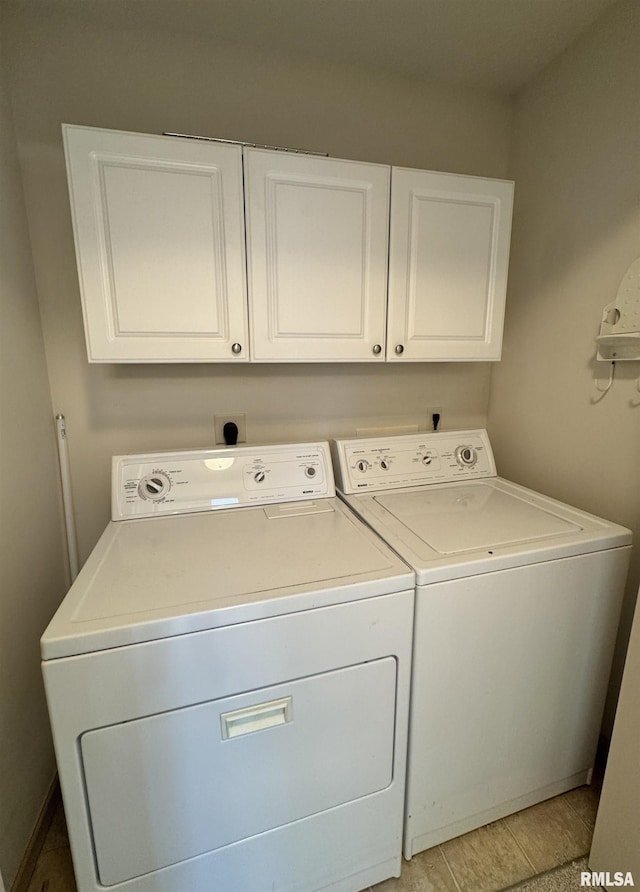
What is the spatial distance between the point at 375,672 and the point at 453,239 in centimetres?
138

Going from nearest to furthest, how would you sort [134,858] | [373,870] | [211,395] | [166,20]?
[134,858], [373,870], [166,20], [211,395]

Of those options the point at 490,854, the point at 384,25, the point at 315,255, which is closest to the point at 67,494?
the point at 315,255

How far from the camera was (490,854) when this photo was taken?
4.12 ft

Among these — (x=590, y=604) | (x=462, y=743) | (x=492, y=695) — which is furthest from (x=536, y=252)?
(x=462, y=743)

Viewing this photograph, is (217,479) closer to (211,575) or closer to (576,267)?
(211,575)

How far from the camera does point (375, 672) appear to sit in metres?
1.03

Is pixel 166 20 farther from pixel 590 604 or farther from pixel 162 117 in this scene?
pixel 590 604

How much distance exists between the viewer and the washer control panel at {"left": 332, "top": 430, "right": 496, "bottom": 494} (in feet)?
5.23

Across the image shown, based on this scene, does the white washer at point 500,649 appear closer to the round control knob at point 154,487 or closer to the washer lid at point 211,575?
the washer lid at point 211,575

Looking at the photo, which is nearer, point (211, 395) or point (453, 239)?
point (453, 239)

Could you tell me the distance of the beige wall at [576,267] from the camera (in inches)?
52.9

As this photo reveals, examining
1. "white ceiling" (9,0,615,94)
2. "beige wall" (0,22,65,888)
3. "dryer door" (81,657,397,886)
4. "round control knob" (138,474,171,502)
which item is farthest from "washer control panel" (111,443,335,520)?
"white ceiling" (9,0,615,94)

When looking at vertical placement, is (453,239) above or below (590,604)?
above

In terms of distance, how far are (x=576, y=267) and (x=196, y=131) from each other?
1.43 meters
